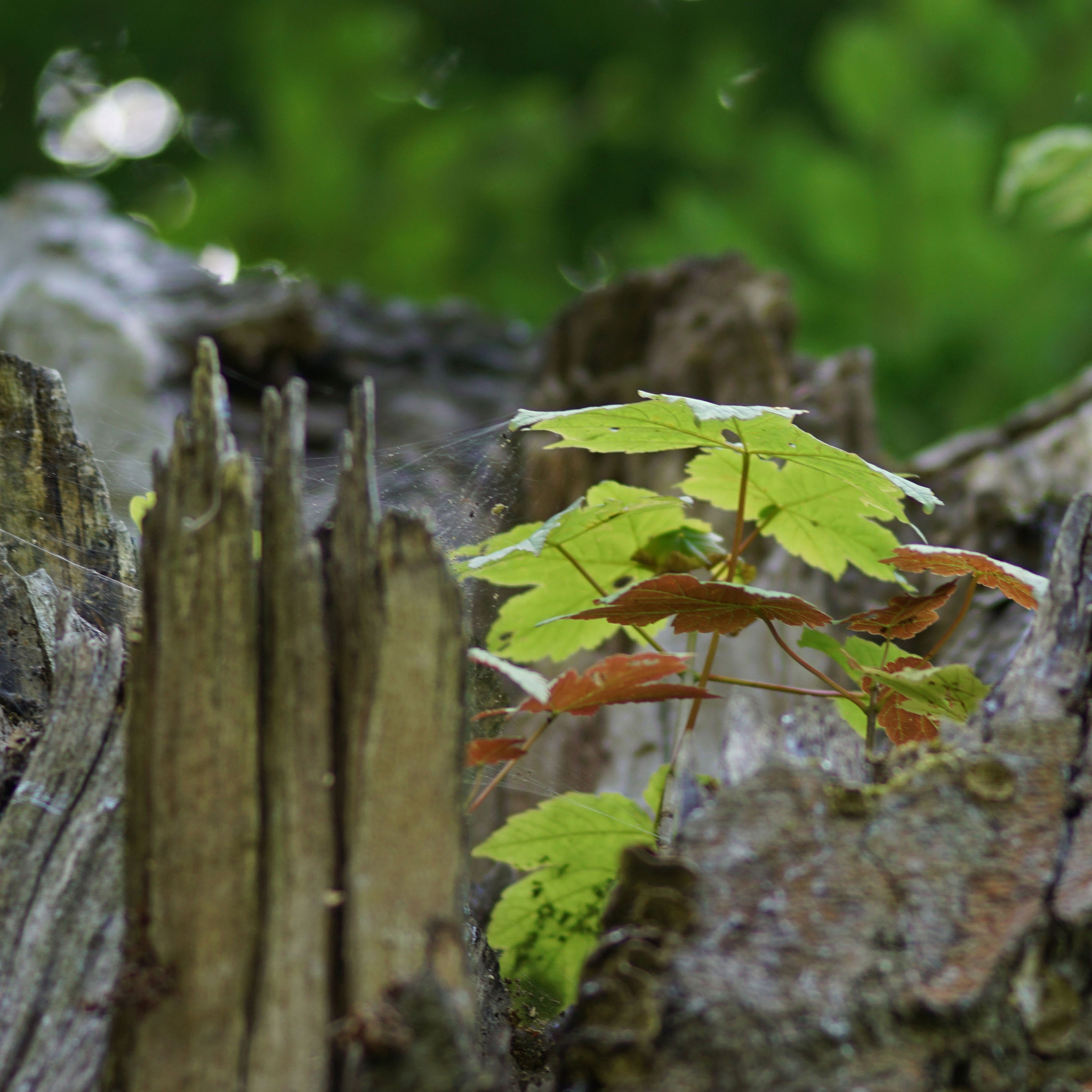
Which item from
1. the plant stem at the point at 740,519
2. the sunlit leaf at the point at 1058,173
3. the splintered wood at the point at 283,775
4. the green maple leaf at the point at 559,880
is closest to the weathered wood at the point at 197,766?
the splintered wood at the point at 283,775

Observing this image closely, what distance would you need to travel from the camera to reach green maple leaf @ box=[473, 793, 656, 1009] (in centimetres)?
59

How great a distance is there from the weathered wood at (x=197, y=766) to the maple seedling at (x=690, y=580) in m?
0.14

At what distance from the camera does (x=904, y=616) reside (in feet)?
1.97

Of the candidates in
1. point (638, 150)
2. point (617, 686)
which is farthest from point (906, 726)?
point (638, 150)

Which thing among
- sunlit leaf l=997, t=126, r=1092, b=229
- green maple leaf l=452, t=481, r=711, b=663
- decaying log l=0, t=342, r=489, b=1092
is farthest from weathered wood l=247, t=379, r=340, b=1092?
sunlit leaf l=997, t=126, r=1092, b=229

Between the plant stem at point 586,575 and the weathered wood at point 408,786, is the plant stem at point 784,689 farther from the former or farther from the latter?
the weathered wood at point 408,786

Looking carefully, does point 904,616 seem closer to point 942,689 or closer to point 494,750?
point 942,689

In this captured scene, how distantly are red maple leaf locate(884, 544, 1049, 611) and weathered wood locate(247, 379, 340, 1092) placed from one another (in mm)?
351

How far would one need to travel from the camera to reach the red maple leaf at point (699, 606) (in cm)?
55

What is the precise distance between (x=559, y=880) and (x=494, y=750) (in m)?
0.13

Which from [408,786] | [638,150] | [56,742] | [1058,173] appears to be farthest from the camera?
[638,150]

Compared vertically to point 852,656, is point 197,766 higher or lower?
lower

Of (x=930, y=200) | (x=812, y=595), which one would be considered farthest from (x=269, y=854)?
(x=930, y=200)

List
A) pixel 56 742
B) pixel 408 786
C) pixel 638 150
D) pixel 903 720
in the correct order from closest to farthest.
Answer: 1. pixel 408 786
2. pixel 56 742
3. pixel 903 720
4. pixel 638 150
